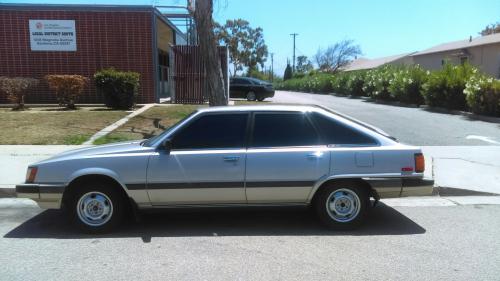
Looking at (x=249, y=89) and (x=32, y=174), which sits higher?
(x=249, y=89)

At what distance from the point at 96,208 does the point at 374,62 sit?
67217 millimetres

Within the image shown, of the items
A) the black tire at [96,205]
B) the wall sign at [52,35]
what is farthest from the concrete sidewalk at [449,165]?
the wall sign at [52,35]

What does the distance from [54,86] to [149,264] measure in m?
13.7

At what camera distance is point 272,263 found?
450 centimetres

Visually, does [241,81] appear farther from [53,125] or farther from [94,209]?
[94,209]

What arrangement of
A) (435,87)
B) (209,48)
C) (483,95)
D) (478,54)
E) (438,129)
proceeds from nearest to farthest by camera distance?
(209,48) < (438,129) < (483,95) < (435,87) < (478,54)

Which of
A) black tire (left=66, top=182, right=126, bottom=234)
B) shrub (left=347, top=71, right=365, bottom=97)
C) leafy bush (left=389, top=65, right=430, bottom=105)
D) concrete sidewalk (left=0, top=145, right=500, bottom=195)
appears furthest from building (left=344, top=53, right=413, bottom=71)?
black tire (left=66, top=182, right=126, bottom=234)

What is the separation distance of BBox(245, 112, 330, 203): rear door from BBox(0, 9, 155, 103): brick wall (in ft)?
48.8

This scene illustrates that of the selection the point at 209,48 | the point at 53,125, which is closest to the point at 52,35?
the point at 53,125

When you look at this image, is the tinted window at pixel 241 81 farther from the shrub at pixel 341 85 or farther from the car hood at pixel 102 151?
the car hood at pixel 102 151

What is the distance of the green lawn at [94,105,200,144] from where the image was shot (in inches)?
457

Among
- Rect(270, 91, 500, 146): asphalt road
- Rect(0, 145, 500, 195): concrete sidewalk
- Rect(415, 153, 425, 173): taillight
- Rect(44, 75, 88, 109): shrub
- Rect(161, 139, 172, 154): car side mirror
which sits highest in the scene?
Rect(44, 75, 88, 109): shrub

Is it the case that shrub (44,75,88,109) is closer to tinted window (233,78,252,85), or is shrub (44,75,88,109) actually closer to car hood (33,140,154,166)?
tinted window (233,78,252,85)

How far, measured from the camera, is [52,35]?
1864 centimetres
